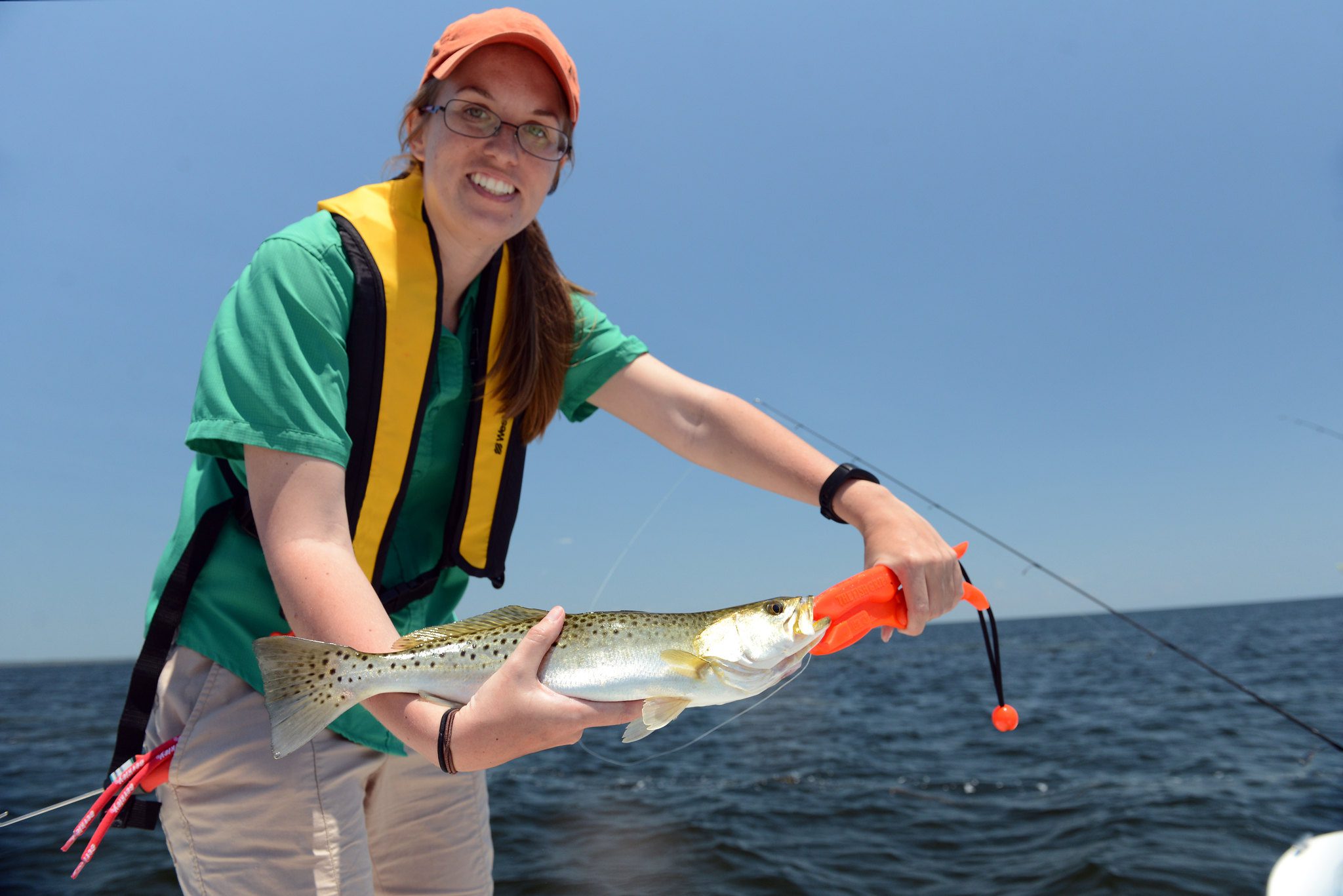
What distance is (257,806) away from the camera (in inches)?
84.5

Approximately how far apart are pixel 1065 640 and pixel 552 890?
5679 cm

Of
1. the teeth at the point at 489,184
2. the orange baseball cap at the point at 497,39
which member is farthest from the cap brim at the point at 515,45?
the teeth at the point at 489,184

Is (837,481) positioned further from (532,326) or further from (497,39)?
(497,39)

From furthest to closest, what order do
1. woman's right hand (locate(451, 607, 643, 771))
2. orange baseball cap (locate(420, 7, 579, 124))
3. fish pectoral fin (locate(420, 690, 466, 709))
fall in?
orange baseball cap (locate(420, 7, 579, 124))
fish pectoral fin (locate(420, 690, 466, 709))
woman's right hand (locate(451, 607, 643, 771))

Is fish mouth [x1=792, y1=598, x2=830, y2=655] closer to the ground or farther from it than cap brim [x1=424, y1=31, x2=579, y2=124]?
closer to the ground

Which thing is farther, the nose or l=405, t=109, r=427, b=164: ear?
l=405, t=109, r=427, b=164: ear

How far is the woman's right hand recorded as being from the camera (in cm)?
166

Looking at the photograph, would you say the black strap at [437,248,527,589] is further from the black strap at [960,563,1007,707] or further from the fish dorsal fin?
the black strap at [960,563,1007,707]

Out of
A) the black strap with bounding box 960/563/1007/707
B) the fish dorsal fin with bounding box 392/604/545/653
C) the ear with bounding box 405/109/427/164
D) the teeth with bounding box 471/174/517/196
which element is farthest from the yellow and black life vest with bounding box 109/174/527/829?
the black strap with bounding box 960/563/1007/707

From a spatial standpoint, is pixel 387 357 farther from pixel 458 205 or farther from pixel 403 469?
pixel 458 205

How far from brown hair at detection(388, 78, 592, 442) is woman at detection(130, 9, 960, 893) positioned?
1cm

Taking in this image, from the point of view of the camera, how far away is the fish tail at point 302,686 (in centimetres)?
173

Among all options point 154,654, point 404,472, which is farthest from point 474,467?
point 154,654

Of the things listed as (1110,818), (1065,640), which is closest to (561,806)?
(1110,818)
